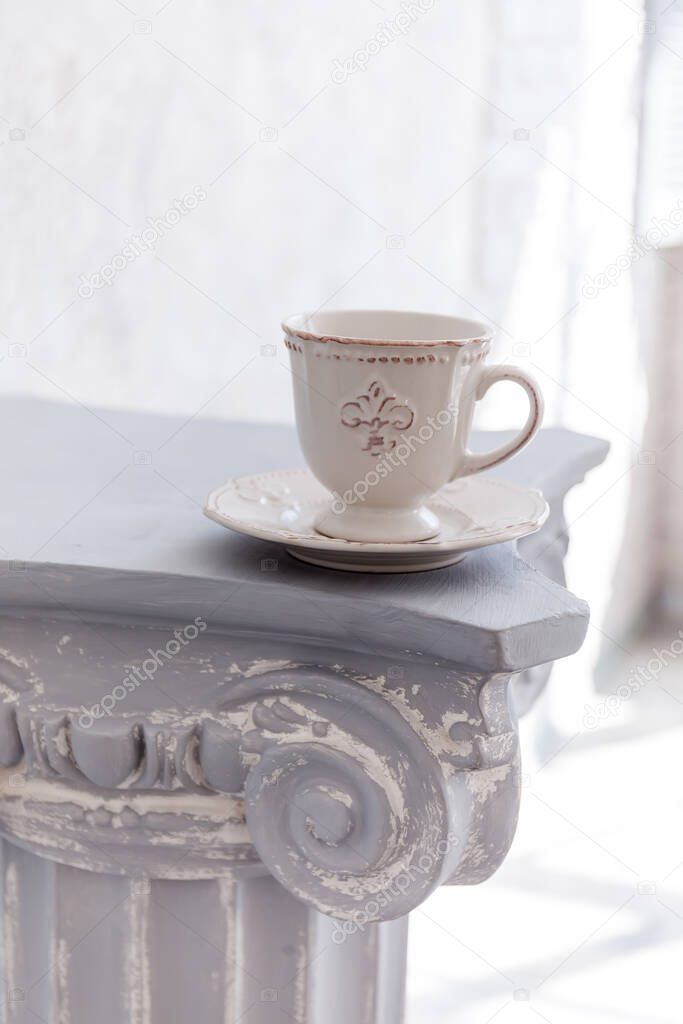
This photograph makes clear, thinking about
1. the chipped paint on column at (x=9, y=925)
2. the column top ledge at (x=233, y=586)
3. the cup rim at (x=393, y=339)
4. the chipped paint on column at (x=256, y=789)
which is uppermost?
the cup rim at (x=393, y=339)

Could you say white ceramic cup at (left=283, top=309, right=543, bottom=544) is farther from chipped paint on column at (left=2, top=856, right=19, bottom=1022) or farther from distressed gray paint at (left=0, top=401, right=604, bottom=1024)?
chipped paint on column at (left=2, top=856, right=19, bottom=1022)

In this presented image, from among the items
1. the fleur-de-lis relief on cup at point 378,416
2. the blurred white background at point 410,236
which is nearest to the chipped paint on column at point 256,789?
the fleur-de-lis relief on cup at point 378,416

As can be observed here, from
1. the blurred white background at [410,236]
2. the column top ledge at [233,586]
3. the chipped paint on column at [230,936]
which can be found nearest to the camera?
the column top ledge at [233,586]

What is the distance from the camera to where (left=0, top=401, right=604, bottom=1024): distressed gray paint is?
646 millimetres

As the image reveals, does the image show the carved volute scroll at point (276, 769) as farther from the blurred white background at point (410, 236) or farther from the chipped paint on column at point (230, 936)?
the blurred white background at point (410, 236)

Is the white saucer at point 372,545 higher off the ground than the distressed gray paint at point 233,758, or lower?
higher

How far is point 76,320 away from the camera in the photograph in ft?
4.91

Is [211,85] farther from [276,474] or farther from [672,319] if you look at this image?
[672,319]

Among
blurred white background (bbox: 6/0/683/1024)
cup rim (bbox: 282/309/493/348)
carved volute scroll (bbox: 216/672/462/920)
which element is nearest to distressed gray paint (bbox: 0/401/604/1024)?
carved volute scroll (bbox: 216/672/462/920)

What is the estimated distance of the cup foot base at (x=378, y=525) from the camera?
26.0 inches

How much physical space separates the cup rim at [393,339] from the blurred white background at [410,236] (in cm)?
72

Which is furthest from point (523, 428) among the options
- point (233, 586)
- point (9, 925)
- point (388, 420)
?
point (9, 925)

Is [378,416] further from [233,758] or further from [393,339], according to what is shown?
[233,758]

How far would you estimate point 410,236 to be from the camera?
232cm
